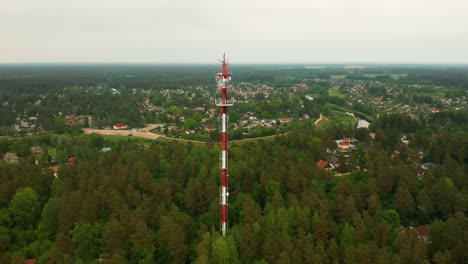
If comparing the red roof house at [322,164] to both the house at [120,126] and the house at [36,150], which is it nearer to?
the house at [36,150]

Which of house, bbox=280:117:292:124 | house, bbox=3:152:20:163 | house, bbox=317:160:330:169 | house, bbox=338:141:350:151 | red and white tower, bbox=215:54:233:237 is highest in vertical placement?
red and white tower, bbox=215:54:233:237

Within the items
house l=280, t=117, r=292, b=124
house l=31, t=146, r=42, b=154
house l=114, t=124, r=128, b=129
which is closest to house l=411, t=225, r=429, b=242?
house l=280, t=117, r=292, b=124

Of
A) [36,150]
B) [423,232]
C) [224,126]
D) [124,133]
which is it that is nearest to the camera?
[224,126]

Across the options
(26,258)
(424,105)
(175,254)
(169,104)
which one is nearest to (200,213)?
(175,254)

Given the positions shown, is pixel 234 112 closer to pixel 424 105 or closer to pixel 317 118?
pixel 317 118

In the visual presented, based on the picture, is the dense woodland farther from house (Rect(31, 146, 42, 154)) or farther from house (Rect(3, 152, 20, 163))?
house (Rect(31, 146, 42, 154))

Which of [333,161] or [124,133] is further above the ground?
[333,161]

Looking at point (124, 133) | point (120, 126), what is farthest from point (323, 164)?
point (120, 126)

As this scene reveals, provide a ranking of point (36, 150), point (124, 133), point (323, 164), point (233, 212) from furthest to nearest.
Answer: point (124, 133)
point (36, 150)
point (323, 164)
point (233, 212)

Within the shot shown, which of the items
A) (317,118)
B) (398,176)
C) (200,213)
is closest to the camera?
(200,213)

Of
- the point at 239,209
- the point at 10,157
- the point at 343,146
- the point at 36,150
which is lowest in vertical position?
the point at 36,150

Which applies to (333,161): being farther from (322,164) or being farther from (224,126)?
(224,126)
